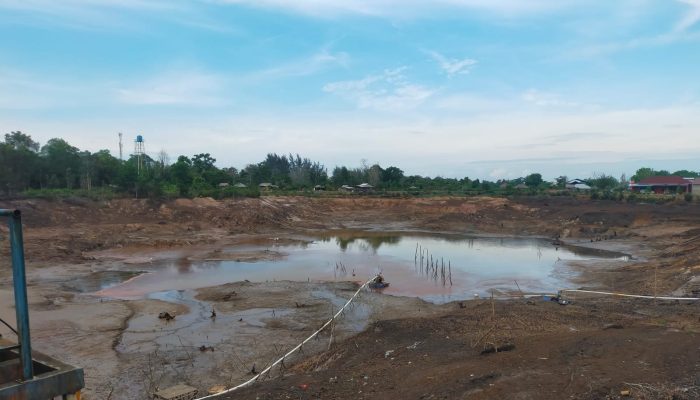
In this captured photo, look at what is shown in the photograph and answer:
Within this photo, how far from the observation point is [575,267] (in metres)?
26.8

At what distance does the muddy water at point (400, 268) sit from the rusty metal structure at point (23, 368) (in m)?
16.2

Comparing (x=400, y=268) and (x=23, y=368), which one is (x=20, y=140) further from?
(x=23, y=368)

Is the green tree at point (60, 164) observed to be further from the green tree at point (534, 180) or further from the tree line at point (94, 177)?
the green tree at point (534, 180)

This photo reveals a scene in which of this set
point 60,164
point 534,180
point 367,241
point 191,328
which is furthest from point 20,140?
point 534,180

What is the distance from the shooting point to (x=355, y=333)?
46.9ft

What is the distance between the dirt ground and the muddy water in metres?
1.78

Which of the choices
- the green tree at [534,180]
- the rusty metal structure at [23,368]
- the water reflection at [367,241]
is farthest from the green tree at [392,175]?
the rusty metal structure at [23,368]

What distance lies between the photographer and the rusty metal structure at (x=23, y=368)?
426 cm

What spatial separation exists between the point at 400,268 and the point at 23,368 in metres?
24.2

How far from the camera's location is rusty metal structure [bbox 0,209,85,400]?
426 centimetres

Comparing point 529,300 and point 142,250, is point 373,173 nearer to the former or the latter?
point 142,250

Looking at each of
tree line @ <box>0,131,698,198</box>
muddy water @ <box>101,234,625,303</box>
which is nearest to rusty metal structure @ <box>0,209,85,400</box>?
muddy water @ <box>101,234,625,303</box>

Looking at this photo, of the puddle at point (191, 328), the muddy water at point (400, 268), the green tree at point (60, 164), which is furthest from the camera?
the green tree at point (60, 164)

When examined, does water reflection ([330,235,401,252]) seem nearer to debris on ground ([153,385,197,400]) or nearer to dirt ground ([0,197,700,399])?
dirt ground ([0,197,700,399])
